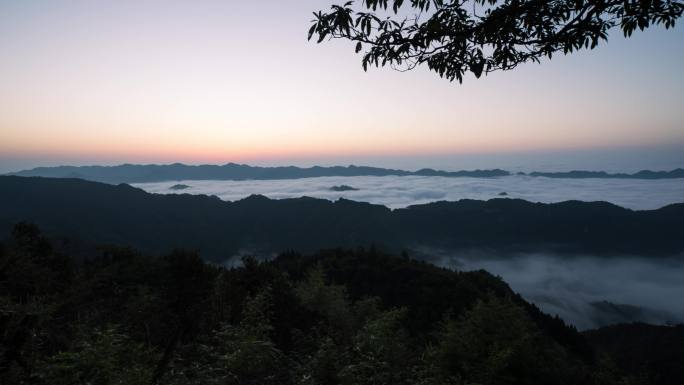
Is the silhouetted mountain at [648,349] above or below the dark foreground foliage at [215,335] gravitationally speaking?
below

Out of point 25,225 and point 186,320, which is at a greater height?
point 25,225

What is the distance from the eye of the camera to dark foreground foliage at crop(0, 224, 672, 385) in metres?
7.19

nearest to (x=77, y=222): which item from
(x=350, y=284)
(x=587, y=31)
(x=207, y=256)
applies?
(x=207, y=256)

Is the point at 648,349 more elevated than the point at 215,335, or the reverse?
the point at 215,335

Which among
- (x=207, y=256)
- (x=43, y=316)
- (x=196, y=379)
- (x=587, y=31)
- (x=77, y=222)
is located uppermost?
(x=587, y=31)

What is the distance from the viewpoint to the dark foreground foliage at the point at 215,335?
719cm

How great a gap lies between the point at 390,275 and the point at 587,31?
67382mm

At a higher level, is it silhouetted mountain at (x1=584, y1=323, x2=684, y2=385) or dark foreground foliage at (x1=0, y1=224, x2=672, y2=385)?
dark foreground foliage at (x1=0, y1=224, x2=672, y2=385)

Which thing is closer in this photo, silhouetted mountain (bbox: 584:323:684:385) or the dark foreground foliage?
the dark foreground foliage

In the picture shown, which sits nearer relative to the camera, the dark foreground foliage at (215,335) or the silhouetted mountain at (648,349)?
the dark foreground foliage at (215,335)

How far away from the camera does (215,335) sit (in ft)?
35.9

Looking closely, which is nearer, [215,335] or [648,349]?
[215,335]

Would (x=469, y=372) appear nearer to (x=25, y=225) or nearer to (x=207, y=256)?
(x=25, y=225)

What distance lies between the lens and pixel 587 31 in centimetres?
430
